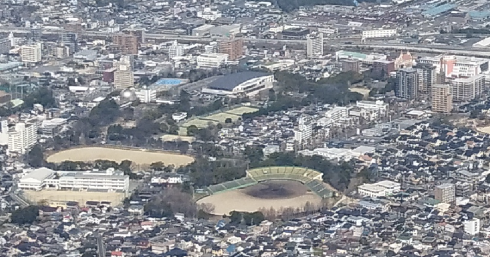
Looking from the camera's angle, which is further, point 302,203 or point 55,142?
point 55,142

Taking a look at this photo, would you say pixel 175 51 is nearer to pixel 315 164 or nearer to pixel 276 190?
pixel 315 164

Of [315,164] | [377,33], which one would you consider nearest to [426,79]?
[315,164]

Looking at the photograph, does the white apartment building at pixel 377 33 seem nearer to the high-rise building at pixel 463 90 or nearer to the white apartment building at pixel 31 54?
the high-rise building at pixel 463 90

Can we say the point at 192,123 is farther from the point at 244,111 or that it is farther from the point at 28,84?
the point at 28,84

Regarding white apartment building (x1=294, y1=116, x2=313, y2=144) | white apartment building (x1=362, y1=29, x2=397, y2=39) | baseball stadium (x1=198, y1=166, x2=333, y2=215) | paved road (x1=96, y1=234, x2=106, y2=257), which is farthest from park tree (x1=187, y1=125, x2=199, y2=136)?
white apartment building (x1=362, y1=29, x2=397, y2=39)

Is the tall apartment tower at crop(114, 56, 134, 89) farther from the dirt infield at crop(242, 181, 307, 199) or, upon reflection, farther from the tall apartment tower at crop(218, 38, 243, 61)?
the dirt infield at crop(242, 181, 307, 199)

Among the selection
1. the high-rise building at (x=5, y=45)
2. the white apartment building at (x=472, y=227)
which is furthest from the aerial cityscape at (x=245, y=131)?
the high-rise building at (x=5, y=45)

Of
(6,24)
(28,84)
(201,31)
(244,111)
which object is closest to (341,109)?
(244,111)
